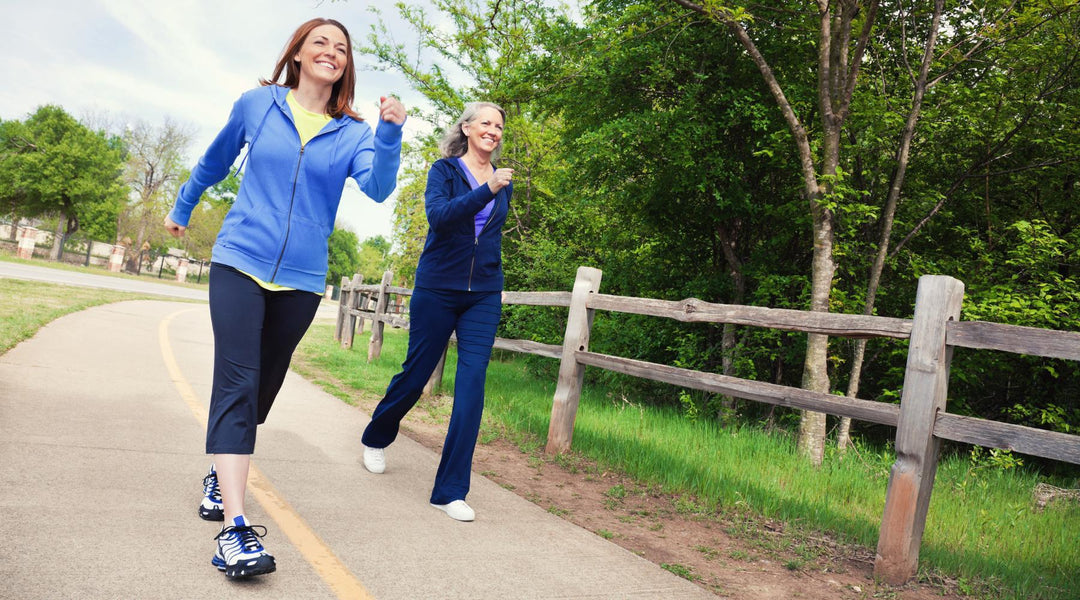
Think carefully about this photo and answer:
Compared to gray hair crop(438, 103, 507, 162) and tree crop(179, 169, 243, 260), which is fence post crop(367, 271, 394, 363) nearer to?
gray hair crop(438, 103, 507, 162)

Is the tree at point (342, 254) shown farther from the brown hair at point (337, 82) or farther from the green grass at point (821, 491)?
the brown hair at point (337, 82)

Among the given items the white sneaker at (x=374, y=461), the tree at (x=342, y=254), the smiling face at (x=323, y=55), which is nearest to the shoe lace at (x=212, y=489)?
the white sneaker at (x=374, y=461)

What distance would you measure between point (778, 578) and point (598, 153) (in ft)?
24.3

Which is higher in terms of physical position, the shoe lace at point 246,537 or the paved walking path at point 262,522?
the shoe lace at point 246,537

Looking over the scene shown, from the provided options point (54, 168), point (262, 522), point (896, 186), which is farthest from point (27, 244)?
point (262, 522)

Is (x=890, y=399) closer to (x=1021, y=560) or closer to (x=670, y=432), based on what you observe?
(x=670, y=432)

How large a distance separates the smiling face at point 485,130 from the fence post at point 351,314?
1121 cm

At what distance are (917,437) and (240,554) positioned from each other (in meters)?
3.25

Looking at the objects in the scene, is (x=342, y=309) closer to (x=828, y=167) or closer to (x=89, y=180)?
(x=828, y=167)

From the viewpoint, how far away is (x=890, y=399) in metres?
10.5

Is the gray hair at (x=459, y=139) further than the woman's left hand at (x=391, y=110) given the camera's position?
Yes

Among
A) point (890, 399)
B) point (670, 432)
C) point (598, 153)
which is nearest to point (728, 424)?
point (670, 432)

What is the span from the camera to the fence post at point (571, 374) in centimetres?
625

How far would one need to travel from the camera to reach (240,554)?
2670mm
